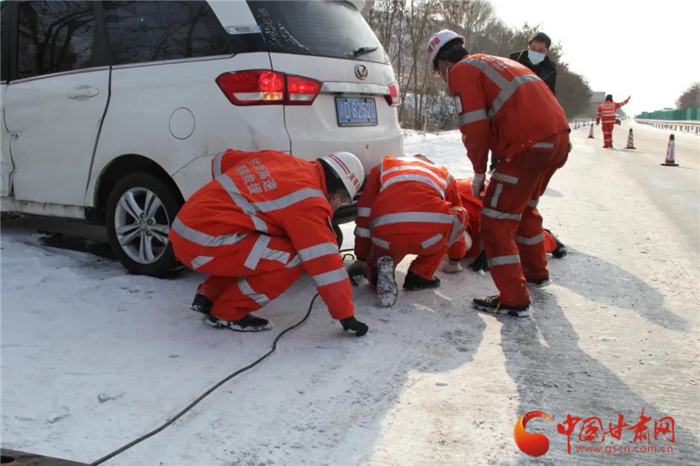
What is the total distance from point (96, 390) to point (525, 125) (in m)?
2.72

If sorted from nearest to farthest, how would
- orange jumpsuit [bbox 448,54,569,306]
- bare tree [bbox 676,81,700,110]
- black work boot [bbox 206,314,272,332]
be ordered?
black work boot [bbox 206,314,272,332], orange jumpsuit [bbox 448,54,569,306], bare tree [bbox 676,81,700,110]

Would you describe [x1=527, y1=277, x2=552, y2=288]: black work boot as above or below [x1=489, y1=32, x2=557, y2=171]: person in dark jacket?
below

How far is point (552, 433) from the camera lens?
7.22 feet

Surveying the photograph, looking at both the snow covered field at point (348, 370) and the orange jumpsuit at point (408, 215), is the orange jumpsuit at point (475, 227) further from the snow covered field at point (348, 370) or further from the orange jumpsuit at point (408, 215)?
the orange jumpsuit at point (408, 215)

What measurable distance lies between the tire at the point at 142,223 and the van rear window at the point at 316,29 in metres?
1.26

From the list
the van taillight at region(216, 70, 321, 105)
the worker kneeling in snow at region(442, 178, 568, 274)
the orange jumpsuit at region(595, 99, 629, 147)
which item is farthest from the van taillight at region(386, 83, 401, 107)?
the orange jumpsuit at region(595, 99, 629, 147)

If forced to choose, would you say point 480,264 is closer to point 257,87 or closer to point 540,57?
point 257,87

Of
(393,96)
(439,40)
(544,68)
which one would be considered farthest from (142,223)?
(544,68)

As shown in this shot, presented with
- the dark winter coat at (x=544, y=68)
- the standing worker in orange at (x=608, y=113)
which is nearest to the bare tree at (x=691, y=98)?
the standing worker in orange at (x=608, y=113)

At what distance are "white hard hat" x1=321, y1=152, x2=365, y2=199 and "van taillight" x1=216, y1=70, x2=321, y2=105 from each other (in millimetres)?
494

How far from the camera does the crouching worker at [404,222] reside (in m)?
3.60

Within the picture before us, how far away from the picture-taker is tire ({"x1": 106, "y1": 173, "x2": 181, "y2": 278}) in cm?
374

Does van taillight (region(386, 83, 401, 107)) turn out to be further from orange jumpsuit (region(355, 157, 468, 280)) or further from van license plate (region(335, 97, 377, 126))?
orange jumpsuit (region(355, 157, 468, 280))

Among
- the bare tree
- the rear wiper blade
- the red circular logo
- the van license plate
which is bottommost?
the red circular logo
